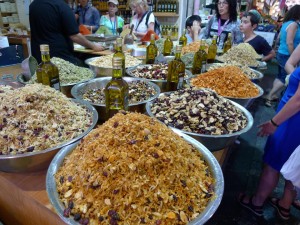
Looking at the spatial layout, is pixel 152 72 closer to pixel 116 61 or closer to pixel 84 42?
pixel 116 61

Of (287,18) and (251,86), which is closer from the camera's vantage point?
(251,86)

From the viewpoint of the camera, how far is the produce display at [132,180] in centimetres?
68

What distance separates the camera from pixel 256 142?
2.94 meters

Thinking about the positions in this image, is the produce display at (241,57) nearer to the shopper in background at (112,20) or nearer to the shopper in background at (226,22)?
the shopper in background at (226,22)

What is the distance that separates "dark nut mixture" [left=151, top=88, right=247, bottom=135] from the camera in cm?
113

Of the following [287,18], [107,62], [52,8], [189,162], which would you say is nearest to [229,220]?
[189,162]

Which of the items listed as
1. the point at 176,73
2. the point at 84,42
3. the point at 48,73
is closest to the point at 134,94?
the point at 176,73

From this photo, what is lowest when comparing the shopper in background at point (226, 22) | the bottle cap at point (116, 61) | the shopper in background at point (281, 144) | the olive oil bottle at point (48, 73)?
the shopper in background at point (281, 144)

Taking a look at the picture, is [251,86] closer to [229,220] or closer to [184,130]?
[184,130]

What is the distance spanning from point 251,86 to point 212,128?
2.61ft

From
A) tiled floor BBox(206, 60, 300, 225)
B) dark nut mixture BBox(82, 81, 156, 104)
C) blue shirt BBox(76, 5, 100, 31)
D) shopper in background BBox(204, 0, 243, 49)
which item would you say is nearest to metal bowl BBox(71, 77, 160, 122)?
dark nut mixture BBox(82, 81, 156, 104)

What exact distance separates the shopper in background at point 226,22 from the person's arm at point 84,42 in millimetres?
1621

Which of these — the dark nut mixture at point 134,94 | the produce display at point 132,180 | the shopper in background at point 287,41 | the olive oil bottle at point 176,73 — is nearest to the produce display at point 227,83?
the olive oil bottle at point 176,73

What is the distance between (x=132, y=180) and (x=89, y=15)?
519cm
